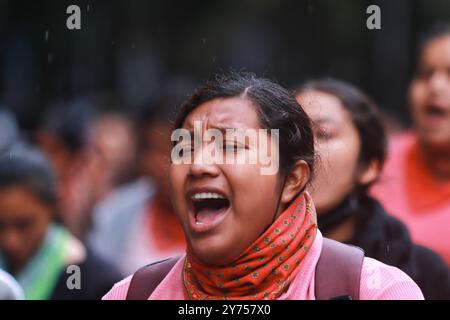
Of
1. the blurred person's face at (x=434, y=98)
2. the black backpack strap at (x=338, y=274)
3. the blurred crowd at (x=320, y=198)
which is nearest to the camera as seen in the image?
the black backpack strap at (x=338, y=274)

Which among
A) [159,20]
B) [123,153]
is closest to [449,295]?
[123,153]

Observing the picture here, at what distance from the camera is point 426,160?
4.36 metres

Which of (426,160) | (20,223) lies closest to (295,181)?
(426,160)

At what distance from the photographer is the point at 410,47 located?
9.50 m

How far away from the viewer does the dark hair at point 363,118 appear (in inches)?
142

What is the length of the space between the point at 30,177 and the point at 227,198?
7.20 ft

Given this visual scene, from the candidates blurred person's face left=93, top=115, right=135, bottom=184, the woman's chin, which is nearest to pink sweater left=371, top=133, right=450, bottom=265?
the woman's chin

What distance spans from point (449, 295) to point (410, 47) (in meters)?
6.31

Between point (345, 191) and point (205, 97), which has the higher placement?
point (205, 97)

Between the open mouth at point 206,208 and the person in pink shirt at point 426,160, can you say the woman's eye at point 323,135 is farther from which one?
the person in pink shirt at point 426,160

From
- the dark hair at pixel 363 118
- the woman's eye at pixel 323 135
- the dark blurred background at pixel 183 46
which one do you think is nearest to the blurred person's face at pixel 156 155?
the dark hair at pixel 363 118

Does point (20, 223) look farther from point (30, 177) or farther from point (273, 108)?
point (273, 108)

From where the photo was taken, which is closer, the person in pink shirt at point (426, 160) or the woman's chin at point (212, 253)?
the woman's chin at point (212, 253)

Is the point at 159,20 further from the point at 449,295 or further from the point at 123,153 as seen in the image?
the point at 449,295
